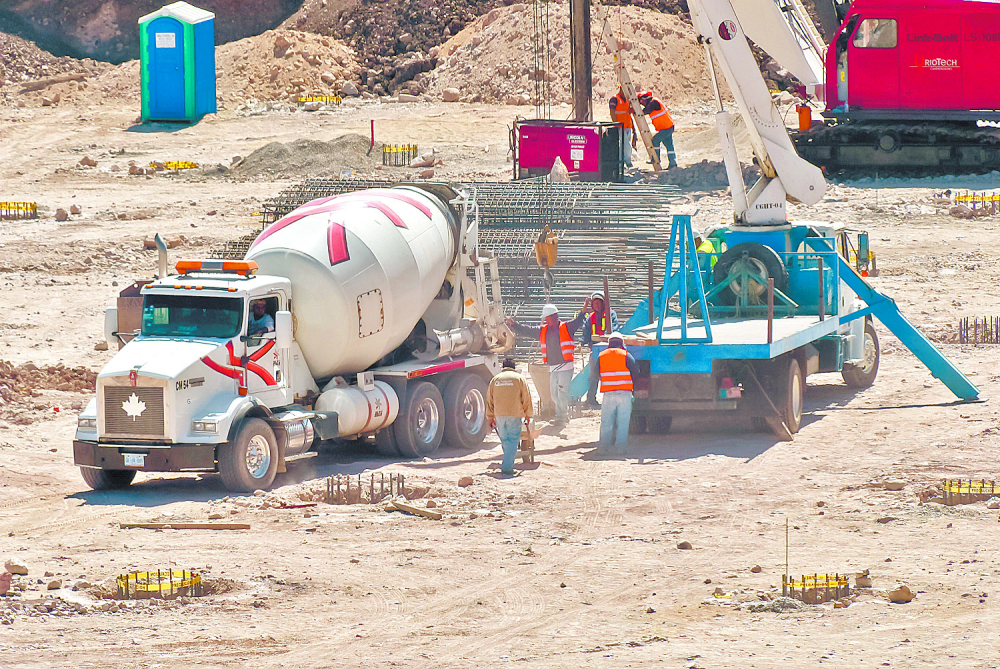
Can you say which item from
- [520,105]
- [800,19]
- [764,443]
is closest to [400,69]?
[520,105]

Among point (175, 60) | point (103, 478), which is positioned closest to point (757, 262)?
point (103, 478)

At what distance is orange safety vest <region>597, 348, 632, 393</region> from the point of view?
1662 cm

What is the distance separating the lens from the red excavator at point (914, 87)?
32750 millimetres

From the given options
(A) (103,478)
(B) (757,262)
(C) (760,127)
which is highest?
(C) (760,127)

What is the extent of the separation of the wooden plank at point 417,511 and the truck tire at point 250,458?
1666mm

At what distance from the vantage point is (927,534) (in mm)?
12758

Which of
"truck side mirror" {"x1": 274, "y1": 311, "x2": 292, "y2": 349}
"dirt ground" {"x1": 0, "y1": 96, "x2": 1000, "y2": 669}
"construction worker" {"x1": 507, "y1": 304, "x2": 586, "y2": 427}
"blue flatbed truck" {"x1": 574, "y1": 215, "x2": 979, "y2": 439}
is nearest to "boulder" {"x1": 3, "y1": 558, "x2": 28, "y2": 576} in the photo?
"dirt ground" {"x1": 0, "y1": 96, "x2": 1000, "y2": 669}

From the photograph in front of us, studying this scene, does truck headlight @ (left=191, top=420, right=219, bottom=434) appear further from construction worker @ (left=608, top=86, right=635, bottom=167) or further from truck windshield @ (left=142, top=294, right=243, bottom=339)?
construction worker @ (left=608, top=86, right=635, bottom=167)

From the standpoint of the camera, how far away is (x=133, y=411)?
14625 millimetres

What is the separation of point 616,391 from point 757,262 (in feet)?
11.6

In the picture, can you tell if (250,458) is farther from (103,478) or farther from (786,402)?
(786,402)

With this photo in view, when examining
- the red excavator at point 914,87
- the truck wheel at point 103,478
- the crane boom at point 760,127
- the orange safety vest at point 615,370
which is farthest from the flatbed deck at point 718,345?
the red excavator at point 914,87

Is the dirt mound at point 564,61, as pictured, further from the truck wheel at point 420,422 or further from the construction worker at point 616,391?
the construction worker at point 616,391

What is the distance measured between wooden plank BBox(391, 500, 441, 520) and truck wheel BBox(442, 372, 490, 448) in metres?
3.59
